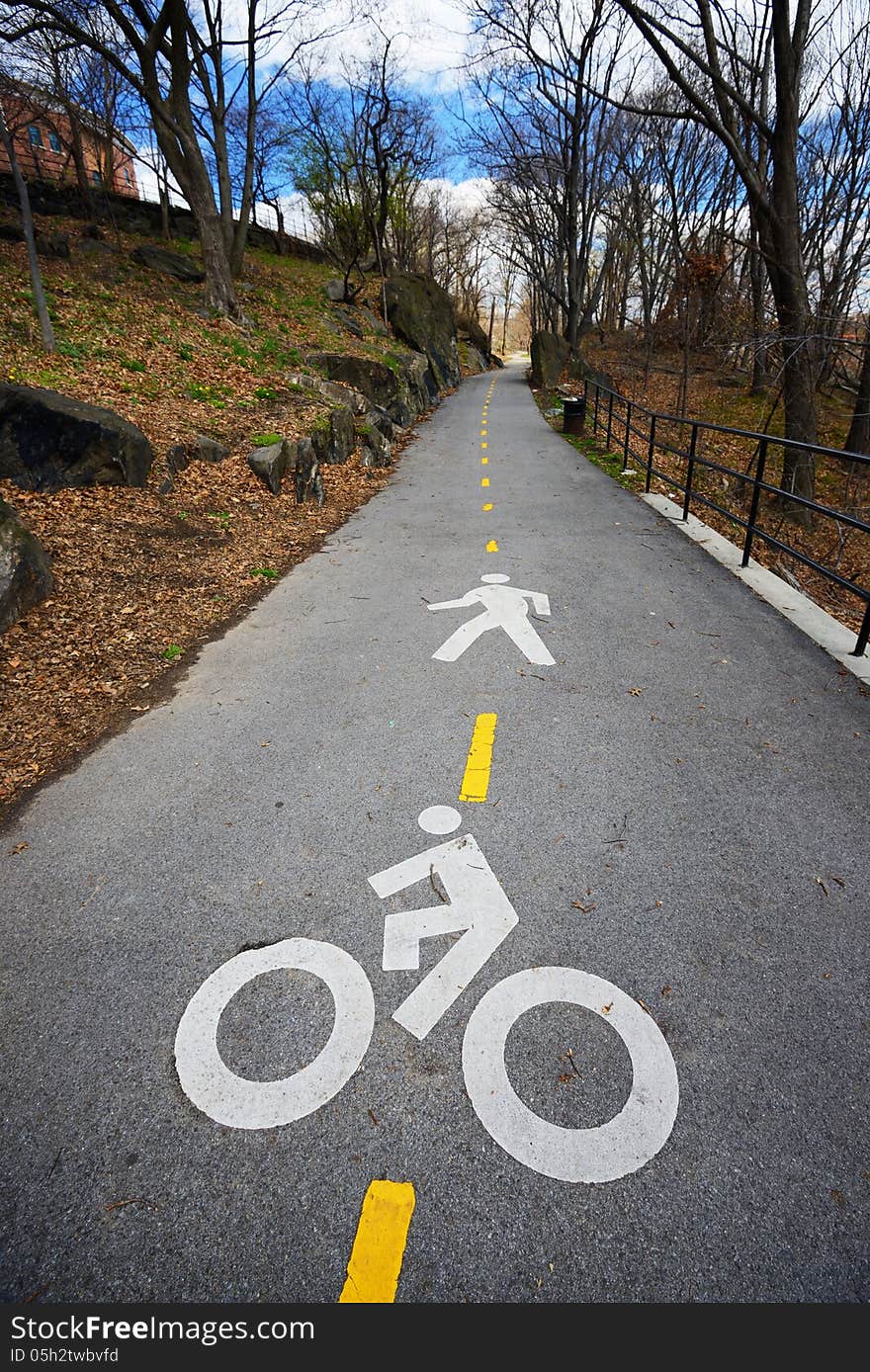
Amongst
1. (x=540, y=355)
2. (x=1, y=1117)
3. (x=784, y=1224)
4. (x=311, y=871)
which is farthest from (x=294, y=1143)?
(x=540, y=355)

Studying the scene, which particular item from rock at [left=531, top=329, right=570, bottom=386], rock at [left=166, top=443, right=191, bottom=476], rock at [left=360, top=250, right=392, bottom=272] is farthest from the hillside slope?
rock at [left=360, top=250, right=392, bottom=272]

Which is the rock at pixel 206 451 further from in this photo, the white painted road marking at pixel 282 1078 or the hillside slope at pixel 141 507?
the white painted road marking at pixel 282 1078

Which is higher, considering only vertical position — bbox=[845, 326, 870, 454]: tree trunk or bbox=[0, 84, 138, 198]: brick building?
bbox=[0, 84, 138, 198]: brick building

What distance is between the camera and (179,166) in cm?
1445

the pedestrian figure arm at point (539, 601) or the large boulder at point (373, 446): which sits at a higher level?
the large boulder at point (373, 446)

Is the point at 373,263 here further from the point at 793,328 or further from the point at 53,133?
the point at 793,328

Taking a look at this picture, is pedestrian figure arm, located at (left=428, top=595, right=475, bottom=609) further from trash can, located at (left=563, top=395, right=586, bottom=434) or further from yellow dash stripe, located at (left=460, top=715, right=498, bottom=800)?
trash can, located at (left=563, top=395, right=586, bottom=434)

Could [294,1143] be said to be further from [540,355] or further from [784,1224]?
[540,355]

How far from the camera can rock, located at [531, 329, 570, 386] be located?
29.0 meters

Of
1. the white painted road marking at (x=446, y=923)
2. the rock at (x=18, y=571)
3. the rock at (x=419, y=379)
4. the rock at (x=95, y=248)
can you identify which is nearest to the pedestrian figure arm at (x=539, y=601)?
the white painted road marking at (x=446, y=923)

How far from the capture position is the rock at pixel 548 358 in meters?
29.0

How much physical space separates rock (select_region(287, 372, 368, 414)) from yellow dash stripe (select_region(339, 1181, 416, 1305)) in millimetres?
13567

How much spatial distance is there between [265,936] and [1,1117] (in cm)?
96

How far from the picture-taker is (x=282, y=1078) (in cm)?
202
